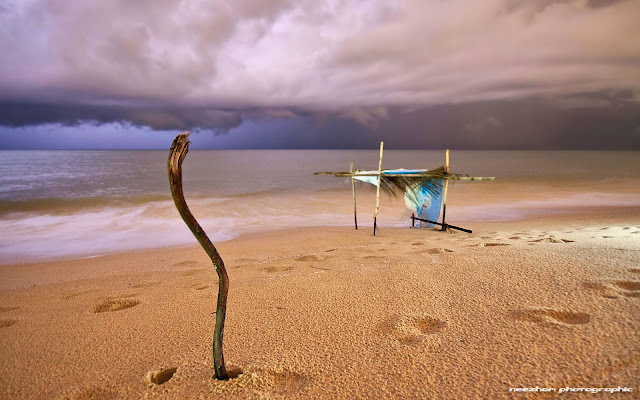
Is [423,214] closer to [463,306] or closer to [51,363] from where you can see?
[463,306]

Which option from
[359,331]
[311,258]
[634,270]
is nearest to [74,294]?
[311,258]

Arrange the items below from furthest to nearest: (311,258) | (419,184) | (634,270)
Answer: (419,184)
(311,258)
(634,270)

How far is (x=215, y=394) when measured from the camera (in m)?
2.13

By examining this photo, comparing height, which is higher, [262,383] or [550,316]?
[550,316]

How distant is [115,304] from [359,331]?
300cm

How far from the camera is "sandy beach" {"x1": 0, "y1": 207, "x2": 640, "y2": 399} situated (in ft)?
7.08

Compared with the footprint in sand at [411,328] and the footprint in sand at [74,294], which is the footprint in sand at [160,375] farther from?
the footprint in sand at [74,294]

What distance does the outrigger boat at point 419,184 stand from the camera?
8.39 metres

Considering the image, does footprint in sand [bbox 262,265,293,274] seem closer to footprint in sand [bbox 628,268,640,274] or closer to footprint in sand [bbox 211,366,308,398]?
footprint in sand [bbox 211,366,308,398]

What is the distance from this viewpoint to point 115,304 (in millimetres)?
3984

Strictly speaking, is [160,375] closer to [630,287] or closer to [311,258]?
[311,258]

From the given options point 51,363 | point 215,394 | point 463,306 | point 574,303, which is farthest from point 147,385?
point 574,303

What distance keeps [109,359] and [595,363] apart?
3448 millimetres

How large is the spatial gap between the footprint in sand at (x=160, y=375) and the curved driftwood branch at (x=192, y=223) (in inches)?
17.5
